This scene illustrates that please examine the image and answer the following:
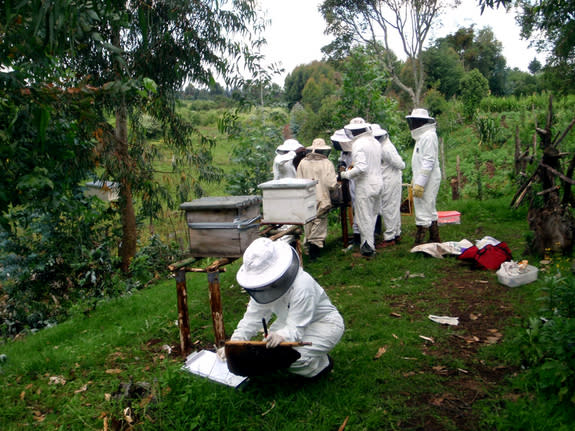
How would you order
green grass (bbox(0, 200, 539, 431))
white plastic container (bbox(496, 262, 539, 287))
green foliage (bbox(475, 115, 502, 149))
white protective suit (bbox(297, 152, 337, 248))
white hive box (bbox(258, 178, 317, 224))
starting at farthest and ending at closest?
green foliage (bbox(475, 115, 502, 149)) < white protective suit (bbox(297, 152, 337, 248)) < white hive box (bbox(258, 178, 317, 224)) < white plastic container (bbox(496, 262, 539, 287)) < green grass (bbox(0, 200, 539, 431))

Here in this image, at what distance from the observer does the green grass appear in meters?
3.07

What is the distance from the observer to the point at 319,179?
22.8 feet

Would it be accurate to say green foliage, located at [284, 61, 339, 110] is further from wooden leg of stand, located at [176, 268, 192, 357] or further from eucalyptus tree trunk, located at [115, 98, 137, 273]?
wooden leg of stand, located at [176, 268, 192, 357]

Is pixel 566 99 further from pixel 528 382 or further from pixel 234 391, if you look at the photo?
pixel 234 391

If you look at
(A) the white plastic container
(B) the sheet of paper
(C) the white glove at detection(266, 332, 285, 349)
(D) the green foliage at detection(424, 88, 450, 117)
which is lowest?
(B) the sheet of paper

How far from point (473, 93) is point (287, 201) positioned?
20.8m

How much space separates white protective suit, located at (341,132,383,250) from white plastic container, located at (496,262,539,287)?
204 cm

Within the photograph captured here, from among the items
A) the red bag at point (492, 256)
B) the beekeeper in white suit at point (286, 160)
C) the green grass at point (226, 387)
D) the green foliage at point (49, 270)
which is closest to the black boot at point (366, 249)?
the green grass at point (226, 387)

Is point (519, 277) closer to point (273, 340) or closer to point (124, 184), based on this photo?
point (273, 340)

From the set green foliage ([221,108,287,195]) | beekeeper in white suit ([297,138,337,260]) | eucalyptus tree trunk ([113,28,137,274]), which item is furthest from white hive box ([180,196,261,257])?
green foliage ([221,108,287,195])

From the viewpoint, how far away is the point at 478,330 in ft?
13.8

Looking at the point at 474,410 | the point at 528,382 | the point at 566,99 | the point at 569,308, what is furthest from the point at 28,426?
the point at 566,99

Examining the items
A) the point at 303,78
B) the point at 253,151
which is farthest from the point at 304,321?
the point at 303,78

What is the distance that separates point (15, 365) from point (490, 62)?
3730cm
